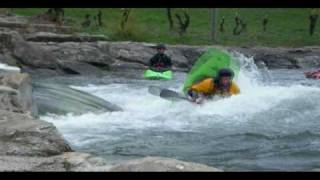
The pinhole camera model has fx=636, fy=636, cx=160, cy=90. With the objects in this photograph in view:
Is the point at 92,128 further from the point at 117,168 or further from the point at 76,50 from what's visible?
the point at 76,50

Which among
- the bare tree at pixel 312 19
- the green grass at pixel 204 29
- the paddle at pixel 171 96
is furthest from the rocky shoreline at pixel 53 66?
the bare tree at pixel 312 19

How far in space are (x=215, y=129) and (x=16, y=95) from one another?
2.85 m

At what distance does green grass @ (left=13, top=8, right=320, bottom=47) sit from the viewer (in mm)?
30459

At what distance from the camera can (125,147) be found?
737 cm

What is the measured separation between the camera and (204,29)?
34.7 m

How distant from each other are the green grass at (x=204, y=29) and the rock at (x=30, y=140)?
2384 cm

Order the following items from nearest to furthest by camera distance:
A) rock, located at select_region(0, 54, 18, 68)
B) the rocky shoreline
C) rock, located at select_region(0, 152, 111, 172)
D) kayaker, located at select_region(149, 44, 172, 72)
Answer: rock, located at select_region(0, 152, 111, 172)
the rocky shoreline
kayaker, located at select_region(149, 44, 172, 72)
rock, located at select_region(0, 54, 18, 68)

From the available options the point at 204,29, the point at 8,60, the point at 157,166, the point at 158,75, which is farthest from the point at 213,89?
the point at 204,29

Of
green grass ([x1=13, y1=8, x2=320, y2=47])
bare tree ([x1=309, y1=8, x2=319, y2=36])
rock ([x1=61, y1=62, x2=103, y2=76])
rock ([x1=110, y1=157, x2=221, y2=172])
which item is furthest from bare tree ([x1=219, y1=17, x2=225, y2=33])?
rock ([x1=110, y1=157, x2=221, y2=172])

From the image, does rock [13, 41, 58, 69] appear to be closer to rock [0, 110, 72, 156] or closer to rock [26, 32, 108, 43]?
rock [26, 32, 108, 43]

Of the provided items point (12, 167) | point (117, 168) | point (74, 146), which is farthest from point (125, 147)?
point (117, 168)

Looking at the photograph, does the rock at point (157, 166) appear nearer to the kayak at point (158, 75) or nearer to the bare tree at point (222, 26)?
the kayak at point (158, 75)

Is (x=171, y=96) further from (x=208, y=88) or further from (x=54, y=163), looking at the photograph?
(x=54, y=163)

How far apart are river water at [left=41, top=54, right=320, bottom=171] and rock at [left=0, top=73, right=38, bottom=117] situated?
56 cm
